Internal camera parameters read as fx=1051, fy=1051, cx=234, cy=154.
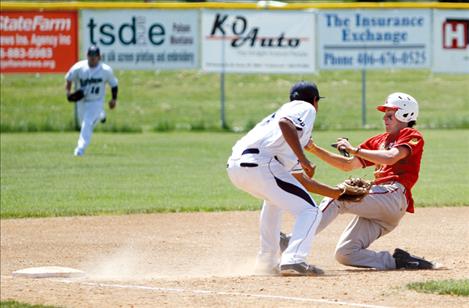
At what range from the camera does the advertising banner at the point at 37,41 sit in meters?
24.2

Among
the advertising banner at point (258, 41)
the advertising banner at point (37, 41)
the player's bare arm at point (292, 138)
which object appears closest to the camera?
the player's bare arm at point (292, 138)

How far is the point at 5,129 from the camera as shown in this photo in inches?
969

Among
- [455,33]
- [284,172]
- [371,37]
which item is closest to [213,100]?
[371,37]

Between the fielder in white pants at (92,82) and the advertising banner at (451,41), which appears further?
the advertising banner at (451,41)

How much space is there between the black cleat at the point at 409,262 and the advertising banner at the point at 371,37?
16.2 m

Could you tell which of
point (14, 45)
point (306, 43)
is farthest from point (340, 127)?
point (14, 45)

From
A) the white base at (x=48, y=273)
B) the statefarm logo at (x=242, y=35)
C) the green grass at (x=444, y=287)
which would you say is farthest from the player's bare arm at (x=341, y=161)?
the statefarm logo at (x=242, y=35)

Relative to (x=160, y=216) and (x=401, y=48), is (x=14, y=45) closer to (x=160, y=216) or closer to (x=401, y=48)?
(x=401, y=48)

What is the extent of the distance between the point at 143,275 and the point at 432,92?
21.4 meters

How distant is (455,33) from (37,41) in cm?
991

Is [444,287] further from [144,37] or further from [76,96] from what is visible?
[144,37]

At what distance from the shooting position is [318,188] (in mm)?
8930

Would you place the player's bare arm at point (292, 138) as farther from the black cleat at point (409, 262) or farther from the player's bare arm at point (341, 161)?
the black cleat at point (409, 262)

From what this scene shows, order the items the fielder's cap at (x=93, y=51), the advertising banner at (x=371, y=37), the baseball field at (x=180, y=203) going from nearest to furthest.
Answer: the baseball field at (x=180, y=203), the fielder's cap at (x=93, y=51), the advertising banner at (x=371, y=37)
